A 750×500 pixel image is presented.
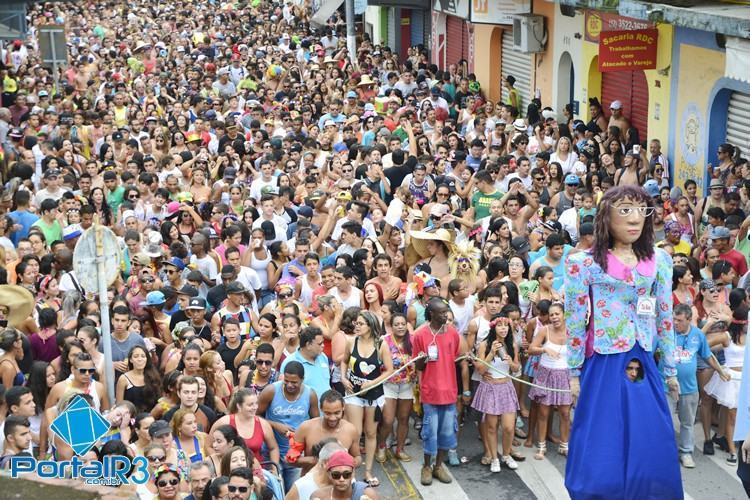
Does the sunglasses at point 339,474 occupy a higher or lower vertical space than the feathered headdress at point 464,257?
lower

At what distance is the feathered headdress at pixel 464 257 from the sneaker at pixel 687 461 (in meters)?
2.67

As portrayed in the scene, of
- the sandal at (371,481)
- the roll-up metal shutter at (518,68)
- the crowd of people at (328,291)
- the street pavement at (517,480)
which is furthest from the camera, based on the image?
the roll-up metal shutter at (518,68)

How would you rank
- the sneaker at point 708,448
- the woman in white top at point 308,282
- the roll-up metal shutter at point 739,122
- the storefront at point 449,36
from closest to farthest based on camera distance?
1. the sneaker at point 708,448
2. the woman in white top at point 308,282
3. the roll-up metal shutter at point 739,122
4. the storefront at point 449,36

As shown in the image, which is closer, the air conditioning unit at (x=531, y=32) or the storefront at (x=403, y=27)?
the air conditioning unit at (x=531, y=32)

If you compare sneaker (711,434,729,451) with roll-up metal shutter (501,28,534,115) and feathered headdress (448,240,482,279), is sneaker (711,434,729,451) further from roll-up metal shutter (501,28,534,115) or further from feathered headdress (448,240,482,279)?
roll-up metal shutter (501,28,534,115)

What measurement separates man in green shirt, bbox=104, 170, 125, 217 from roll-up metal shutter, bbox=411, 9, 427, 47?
67.9ft

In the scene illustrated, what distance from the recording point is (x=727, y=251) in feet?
43.0

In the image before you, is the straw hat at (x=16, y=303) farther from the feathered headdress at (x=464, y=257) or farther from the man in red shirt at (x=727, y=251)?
the man in red shirt at (x=727, y=251)

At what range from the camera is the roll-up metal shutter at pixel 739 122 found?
56.0 feet

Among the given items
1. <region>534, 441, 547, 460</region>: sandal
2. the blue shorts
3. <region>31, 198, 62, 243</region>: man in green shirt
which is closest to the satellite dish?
the blue shorts

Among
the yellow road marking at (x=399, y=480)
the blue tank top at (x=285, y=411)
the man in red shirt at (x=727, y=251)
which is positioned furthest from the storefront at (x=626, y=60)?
the blue tank top at (x=285, y=411)

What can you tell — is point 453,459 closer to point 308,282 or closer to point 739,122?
point 308,282

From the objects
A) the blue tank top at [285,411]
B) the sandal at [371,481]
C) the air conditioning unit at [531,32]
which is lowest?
the sandal at [371,481]

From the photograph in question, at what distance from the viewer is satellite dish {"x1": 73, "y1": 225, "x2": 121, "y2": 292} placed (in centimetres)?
992
